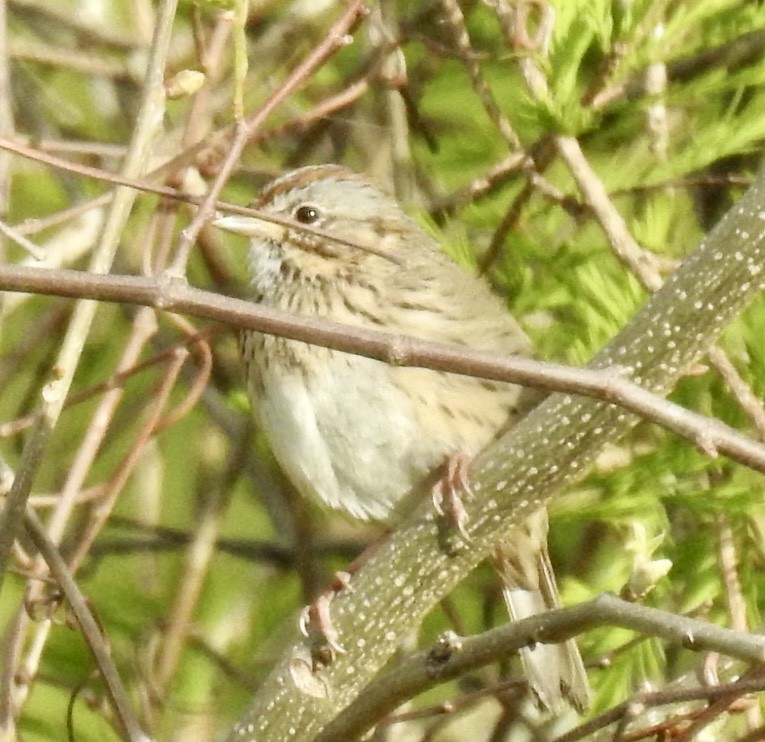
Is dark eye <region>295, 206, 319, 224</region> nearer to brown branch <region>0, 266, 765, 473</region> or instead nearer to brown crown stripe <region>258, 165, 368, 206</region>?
brown crown stripe <region>258, 165, 368, 206</region>

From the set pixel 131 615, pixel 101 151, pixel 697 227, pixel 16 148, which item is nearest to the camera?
pixel 16 148

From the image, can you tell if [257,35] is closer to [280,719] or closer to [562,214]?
[562,214]

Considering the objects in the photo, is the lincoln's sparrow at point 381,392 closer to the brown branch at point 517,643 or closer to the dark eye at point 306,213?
the dark eye at point 306,213

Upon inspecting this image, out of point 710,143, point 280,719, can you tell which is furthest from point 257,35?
point 280,719

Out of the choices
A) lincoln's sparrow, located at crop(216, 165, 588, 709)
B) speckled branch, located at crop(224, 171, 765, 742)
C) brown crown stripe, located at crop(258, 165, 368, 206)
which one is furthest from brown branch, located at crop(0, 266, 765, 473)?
brown crown stripe, located at crop(258, 165, 368, 206)

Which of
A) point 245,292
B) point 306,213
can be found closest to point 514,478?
point 306,213
